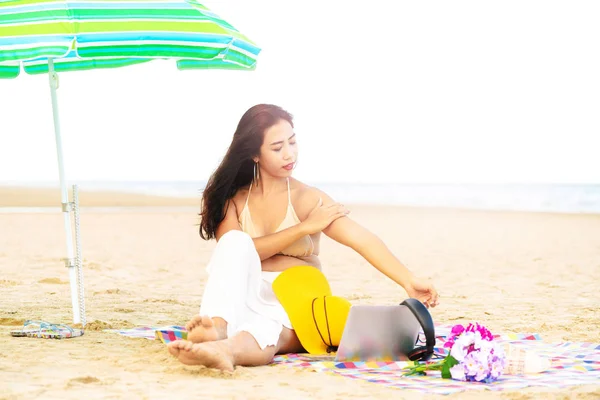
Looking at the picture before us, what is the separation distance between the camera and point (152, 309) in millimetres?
5824

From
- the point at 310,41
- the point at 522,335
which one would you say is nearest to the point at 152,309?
the point at 522,335

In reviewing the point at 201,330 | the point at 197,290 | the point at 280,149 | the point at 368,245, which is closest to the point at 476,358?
the point at 368,245

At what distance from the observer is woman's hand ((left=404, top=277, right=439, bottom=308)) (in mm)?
3678

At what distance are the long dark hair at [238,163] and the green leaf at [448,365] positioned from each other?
4.44 feet

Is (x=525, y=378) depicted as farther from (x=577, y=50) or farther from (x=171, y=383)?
(x=577, y=50)

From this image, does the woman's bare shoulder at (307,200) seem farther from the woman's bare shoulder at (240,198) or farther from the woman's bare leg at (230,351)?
the woman's bare leg at (230,351)

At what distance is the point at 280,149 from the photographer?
3.96 meters

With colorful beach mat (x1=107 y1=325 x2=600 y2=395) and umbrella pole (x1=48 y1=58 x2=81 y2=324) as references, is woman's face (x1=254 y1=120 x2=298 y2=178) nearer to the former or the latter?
colorful beach mat (x1=107 y1=325 x2=600 y2=395)

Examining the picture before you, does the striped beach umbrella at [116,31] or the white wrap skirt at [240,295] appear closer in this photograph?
the white wrap skirt at [240,295]

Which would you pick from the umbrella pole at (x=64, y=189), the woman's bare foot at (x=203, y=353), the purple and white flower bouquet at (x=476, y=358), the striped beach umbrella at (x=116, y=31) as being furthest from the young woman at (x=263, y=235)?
the umbrella pole at (x=64, y=189)

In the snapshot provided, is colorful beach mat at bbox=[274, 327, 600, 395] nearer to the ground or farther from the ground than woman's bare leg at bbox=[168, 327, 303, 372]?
nearer to the ground

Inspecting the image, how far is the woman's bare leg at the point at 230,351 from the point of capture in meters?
3.07

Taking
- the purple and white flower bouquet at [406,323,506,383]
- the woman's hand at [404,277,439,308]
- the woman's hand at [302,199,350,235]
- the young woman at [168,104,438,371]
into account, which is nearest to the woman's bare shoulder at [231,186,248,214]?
the young woman at [168,104,438,371]

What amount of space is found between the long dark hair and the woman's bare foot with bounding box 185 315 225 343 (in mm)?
818
